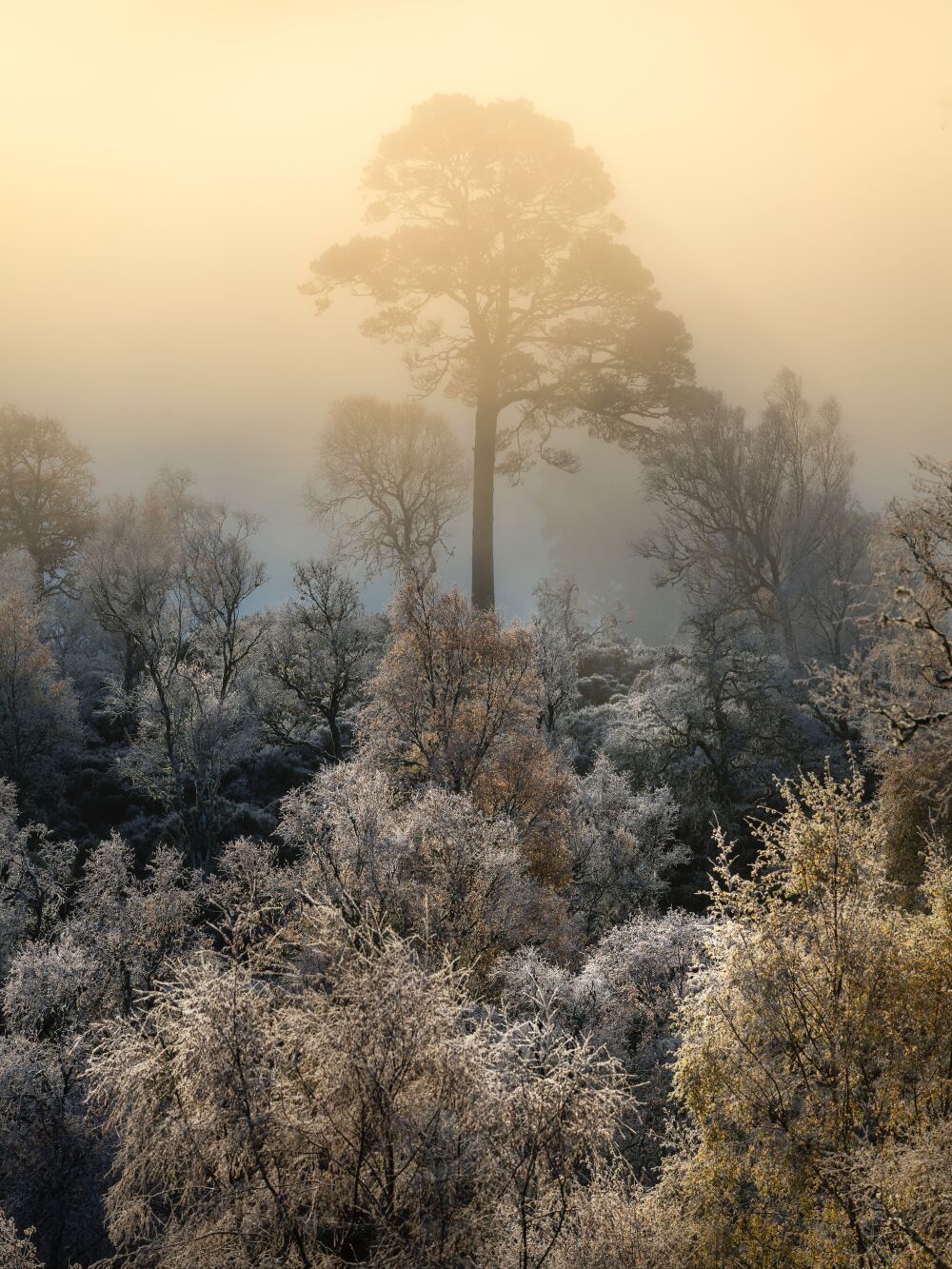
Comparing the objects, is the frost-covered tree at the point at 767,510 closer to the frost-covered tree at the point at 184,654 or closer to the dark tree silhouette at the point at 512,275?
the dark tree silhouette at the point at 512,275

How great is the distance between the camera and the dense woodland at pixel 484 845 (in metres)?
13.5

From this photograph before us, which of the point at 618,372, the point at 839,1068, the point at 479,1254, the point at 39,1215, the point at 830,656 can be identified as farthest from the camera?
the point at 830,656

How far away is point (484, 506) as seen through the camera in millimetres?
39406

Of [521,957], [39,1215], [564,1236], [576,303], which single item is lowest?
[39,1215]

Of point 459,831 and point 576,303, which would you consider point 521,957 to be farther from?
point 576,303

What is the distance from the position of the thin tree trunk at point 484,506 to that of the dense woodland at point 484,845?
28 cm

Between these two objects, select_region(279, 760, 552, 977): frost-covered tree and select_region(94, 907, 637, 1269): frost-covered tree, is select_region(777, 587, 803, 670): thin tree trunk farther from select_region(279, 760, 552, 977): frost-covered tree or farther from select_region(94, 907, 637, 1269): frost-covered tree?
select_region(94, 907, 637, 1269): frost-covered tree

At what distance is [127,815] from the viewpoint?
43125 mm

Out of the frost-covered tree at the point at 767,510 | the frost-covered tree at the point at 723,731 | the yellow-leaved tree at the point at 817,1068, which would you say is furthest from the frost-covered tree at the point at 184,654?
the yellow-leaved tree at the point at 817,1068

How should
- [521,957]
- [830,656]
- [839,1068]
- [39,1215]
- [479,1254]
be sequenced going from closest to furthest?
1. [479,1254]
2. [839,1068]
3. [39,1215]
4. [521,957]
5. [830,656]

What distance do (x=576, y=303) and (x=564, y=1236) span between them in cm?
3429

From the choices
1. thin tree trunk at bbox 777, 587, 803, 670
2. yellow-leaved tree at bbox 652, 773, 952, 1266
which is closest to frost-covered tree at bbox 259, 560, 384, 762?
thin tree trunk at bbox 777, 587, 803, 670

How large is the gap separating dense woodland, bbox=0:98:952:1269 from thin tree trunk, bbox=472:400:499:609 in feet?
0.91

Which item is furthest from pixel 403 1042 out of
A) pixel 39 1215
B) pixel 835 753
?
pixel 835 753
